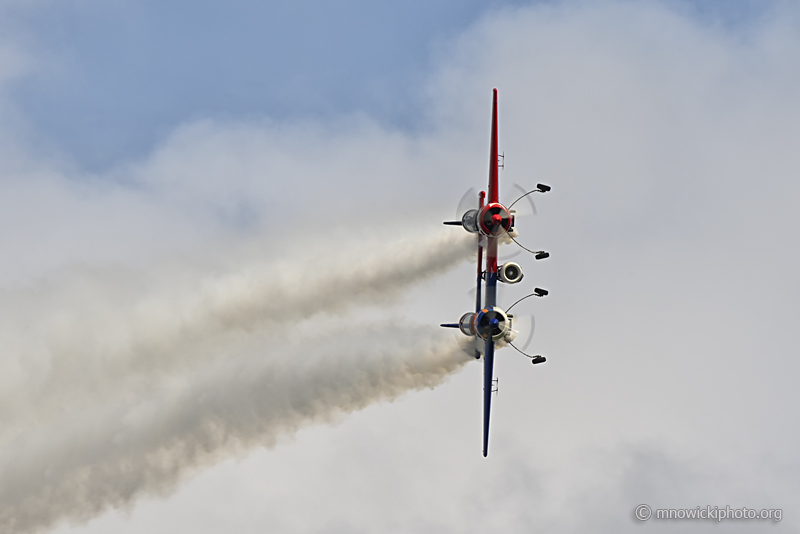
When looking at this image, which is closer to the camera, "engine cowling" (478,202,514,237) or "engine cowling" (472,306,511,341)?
"engine cowling" (478,202,514,237)

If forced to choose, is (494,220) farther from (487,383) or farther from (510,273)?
(487,383)

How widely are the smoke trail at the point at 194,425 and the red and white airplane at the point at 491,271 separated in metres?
3.37

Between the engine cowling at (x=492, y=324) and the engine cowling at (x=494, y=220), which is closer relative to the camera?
the engine cowling at (x=494, y=220)

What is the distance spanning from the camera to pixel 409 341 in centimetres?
8788

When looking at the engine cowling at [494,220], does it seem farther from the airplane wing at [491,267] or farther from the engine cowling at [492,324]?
the engine cowling at [492,324]

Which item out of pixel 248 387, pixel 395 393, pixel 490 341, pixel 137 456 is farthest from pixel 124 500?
pixel 490 341

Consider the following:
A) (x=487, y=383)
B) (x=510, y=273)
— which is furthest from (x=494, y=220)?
(x=487, y=383)

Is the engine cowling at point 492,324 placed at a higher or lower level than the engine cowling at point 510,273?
lower

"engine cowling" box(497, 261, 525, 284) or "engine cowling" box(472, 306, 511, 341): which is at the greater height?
"engine cowling" box(497, 261, 525, 284)

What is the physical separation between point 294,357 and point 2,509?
15.5 meters

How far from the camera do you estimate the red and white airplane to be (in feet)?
263

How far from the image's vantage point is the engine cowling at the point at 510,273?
81.4m

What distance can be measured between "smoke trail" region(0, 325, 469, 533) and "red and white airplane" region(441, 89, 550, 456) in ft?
11.1

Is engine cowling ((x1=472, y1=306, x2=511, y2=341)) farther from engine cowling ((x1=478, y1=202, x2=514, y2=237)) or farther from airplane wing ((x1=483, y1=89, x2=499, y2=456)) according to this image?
engine cowling ((x1=478, y1=202, x2=514, y2=237))
